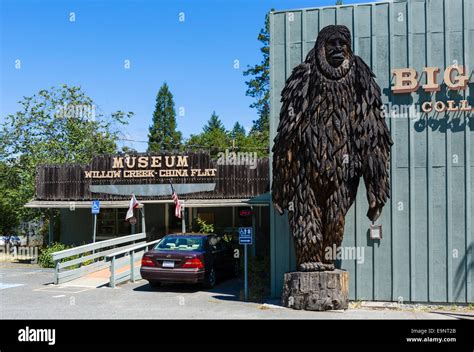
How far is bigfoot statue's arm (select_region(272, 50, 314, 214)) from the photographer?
1095 centimetres

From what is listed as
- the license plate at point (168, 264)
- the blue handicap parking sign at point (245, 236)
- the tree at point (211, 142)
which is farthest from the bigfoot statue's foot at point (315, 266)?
the tree at point (211, 142)

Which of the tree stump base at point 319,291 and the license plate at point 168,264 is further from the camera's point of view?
the license plate at point 168,264

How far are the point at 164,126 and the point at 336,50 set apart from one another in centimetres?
6406

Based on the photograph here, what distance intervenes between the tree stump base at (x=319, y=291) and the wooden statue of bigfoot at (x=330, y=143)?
0.58 ft

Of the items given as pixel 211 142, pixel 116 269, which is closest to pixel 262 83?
pixel 211 142

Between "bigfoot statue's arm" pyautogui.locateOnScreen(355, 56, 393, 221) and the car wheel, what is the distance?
5.21 meters

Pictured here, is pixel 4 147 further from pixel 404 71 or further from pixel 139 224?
pixel 404 71

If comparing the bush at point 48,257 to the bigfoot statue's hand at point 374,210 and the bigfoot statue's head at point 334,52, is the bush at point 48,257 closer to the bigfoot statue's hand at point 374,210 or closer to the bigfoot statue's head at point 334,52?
the bigfoot statue's hand at point 374,210

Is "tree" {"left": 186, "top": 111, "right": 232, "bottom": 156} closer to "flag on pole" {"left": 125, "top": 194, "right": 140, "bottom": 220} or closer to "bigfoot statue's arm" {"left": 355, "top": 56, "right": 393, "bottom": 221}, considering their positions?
"flag on pole" {"left": 125, "top": 194, "right": 140, "bottom": 220}

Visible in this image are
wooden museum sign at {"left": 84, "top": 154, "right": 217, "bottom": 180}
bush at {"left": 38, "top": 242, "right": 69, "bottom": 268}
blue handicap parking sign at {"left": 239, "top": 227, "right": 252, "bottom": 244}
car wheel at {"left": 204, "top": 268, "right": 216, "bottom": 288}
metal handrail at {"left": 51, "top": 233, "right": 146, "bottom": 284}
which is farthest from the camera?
wooden museum sign at {"left": 84, "top": 154, "right": 217, "bottom": 180}

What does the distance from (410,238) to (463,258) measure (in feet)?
3.91

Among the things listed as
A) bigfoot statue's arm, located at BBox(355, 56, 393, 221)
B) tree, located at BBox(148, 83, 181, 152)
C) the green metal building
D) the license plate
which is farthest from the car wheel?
tree, located at BBox(148, 83, 181, 152)

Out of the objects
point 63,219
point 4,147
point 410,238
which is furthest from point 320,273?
point 4,147

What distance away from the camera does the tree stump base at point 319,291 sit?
1087cm
